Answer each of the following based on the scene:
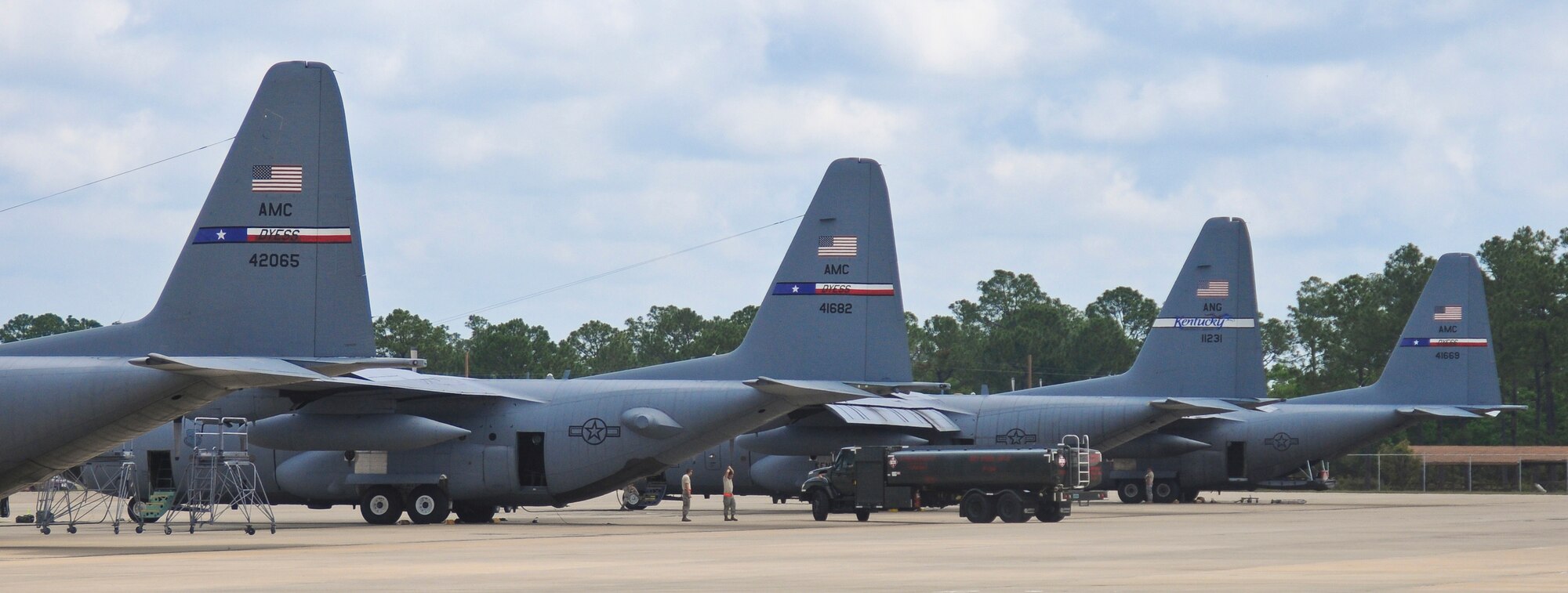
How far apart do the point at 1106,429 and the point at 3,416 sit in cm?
2994

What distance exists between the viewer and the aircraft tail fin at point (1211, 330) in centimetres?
4853

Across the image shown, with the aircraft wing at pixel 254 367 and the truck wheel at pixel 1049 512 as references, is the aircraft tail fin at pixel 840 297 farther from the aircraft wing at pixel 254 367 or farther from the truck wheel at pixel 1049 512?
the aircraft wing at pixel 254 367

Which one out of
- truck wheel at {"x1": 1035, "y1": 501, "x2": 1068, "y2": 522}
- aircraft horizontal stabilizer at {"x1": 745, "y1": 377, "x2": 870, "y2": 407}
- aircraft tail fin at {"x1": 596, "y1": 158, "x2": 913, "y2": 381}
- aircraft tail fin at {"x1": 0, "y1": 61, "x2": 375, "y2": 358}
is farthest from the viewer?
truck wheel at {"x1": 1035, "y1": 501, "x2": 1068, "y2": 522}

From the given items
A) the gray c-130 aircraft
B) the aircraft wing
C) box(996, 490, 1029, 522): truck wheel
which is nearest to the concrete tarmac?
the gray c-130 aircraft

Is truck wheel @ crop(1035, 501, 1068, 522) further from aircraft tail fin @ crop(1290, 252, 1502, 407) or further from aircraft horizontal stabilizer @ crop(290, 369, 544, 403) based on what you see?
aircraft tail fin @ crop(1290, 252, 1502, 407)

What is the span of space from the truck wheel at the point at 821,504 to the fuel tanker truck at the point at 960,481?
0.02 meters

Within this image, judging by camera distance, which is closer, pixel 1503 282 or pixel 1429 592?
pixel 1429 592

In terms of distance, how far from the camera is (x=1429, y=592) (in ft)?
55.5

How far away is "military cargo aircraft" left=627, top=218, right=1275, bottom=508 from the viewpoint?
45.8 metres

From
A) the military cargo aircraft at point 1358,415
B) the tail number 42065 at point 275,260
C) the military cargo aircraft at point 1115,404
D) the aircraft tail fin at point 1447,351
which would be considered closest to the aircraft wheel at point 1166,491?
the military cargo aircraft at point 1358,415

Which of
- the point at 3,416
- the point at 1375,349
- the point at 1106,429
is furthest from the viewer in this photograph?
the point at 1375,349

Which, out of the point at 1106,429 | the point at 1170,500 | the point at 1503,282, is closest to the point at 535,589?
the point at 1106,429

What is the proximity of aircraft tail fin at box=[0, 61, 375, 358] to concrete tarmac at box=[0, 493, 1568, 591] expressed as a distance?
3060 mm

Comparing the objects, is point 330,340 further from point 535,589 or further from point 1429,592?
point 1429,592
